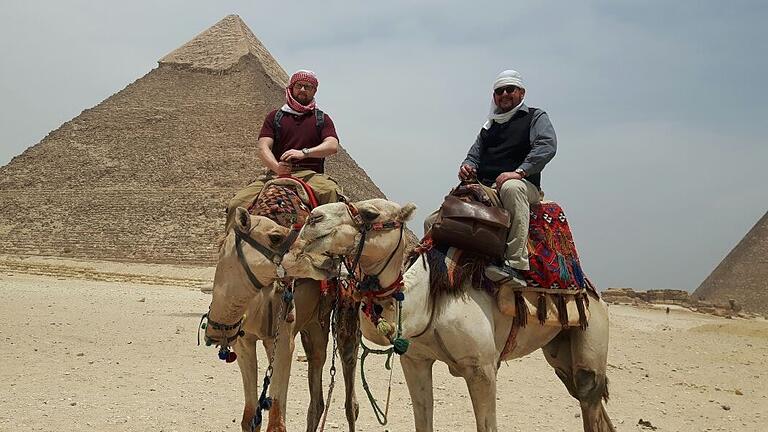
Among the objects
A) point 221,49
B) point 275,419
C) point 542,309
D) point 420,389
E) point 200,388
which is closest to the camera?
point 420,389

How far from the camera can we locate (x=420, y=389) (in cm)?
357

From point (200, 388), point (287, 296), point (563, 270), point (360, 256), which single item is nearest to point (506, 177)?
point (563, 270)

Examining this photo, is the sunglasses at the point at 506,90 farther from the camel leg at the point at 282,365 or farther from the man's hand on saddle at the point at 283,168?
the camel leg at the point at 282,365

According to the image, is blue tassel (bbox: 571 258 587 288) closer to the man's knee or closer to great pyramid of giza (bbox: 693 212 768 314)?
the man's knee

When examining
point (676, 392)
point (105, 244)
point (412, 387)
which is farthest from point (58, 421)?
point (105, 244)

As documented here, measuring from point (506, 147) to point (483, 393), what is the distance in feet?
4.24

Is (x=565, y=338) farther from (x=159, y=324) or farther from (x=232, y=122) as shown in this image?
(x=232, y=122)

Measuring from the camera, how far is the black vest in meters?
4.00

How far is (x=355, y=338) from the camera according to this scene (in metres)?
4.13

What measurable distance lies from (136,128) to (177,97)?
24.6 feet

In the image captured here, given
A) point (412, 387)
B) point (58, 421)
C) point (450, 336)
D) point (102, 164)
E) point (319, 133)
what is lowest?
point (58, 421)

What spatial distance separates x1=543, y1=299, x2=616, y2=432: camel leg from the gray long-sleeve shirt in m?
0.85

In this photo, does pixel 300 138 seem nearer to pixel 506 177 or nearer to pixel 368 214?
pixel 506 177

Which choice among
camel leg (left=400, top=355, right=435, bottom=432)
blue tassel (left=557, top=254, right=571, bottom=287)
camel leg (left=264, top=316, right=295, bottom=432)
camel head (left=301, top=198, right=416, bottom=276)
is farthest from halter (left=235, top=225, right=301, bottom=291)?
blue tassel (left=557, top=254, right=571, bottom=287)
